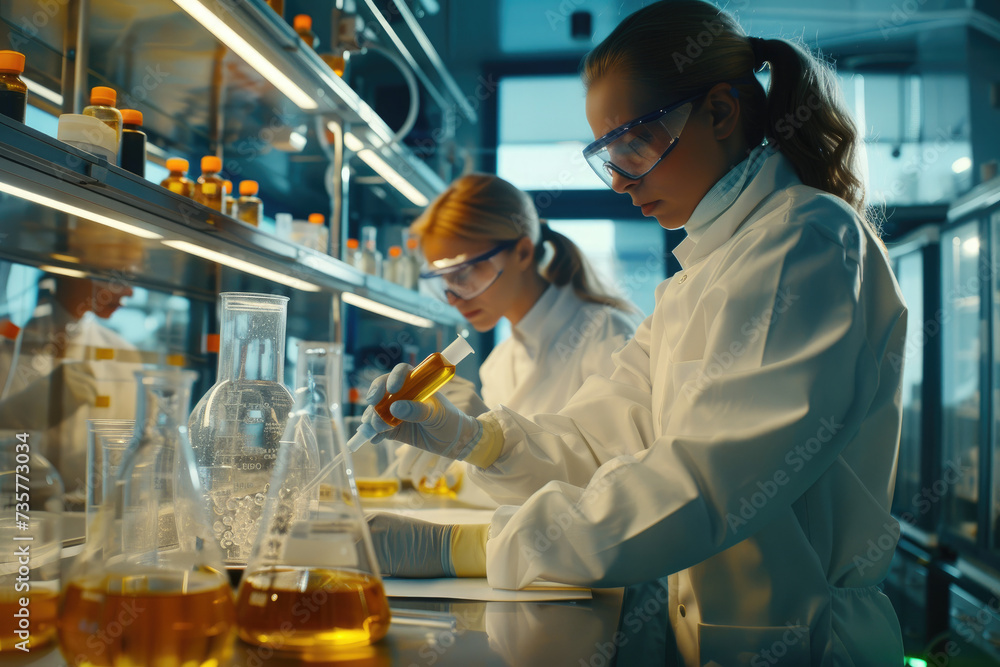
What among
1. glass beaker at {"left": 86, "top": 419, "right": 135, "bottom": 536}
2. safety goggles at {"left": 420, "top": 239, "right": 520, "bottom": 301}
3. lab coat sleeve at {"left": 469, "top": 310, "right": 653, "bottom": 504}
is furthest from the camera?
safety goggles at {"left": 420, "top": 239, "right": 520, "bottom": 301}

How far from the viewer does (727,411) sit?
873 mm

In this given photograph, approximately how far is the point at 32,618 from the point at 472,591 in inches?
20.0

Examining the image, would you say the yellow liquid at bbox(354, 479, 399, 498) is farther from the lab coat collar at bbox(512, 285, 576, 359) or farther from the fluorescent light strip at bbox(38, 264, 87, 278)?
the fluorescent light strip at bbox(38, 264, 87, 278)

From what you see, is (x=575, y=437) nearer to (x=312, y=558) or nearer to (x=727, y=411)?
(x=727, y=411)

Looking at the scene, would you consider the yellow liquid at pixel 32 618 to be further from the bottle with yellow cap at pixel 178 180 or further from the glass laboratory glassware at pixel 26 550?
the bottle with yellow cap at pixel 178 180

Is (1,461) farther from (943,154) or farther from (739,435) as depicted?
(943,154)

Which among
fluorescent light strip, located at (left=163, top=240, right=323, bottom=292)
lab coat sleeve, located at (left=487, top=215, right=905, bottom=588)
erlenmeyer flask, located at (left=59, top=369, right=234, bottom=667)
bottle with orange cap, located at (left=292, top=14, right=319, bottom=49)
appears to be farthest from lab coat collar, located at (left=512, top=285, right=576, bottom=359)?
erlenmeyer flask, located at (left=59, top=369, right=234, bottom=667)

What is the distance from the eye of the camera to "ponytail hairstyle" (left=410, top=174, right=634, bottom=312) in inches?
89.2

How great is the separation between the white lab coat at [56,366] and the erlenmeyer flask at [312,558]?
1132 mm

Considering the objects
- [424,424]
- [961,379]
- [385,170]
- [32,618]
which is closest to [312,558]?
[32,618]

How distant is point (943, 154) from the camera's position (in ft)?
16.3

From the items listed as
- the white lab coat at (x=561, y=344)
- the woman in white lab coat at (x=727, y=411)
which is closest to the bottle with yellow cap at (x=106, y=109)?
the woman in white lab coat at (x=727, y=411)

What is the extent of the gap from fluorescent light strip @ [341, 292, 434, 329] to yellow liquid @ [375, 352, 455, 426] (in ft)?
4.55

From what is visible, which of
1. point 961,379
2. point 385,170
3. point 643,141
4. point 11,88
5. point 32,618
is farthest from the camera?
point 961,379
